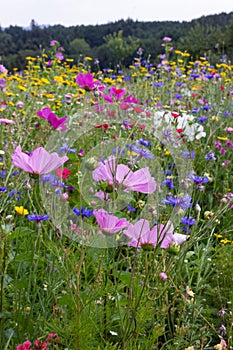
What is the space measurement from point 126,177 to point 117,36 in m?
12.2

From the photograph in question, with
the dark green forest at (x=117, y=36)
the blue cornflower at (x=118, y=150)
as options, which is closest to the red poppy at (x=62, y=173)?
the blue cornflower at (x=118, y=150)

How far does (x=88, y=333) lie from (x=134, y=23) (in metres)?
17.3

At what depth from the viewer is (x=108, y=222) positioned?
767 mm

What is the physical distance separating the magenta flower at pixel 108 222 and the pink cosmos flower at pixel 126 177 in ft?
0.22

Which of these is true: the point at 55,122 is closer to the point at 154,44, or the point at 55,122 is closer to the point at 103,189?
the point at 103,189

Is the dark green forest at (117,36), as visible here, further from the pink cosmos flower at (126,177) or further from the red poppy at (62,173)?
the pink cosmos flower at (126,177)

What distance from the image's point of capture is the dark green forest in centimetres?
1136

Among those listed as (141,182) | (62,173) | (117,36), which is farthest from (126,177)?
(117,36)

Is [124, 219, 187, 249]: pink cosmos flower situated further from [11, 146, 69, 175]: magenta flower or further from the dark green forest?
the dark green forest

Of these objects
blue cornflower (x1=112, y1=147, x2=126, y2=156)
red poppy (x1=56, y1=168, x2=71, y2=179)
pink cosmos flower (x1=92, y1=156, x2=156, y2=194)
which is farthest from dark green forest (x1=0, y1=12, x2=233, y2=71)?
pink cosmos flower (x1=92, y1=156, x2=156, y2=194)

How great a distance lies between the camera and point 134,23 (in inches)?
678

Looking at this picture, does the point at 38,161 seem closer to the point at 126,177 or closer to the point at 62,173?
the point at 126,177

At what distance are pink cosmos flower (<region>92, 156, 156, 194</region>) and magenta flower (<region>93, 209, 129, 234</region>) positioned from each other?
7 centimetres

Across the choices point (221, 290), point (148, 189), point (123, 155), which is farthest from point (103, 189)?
point (221, 290)
